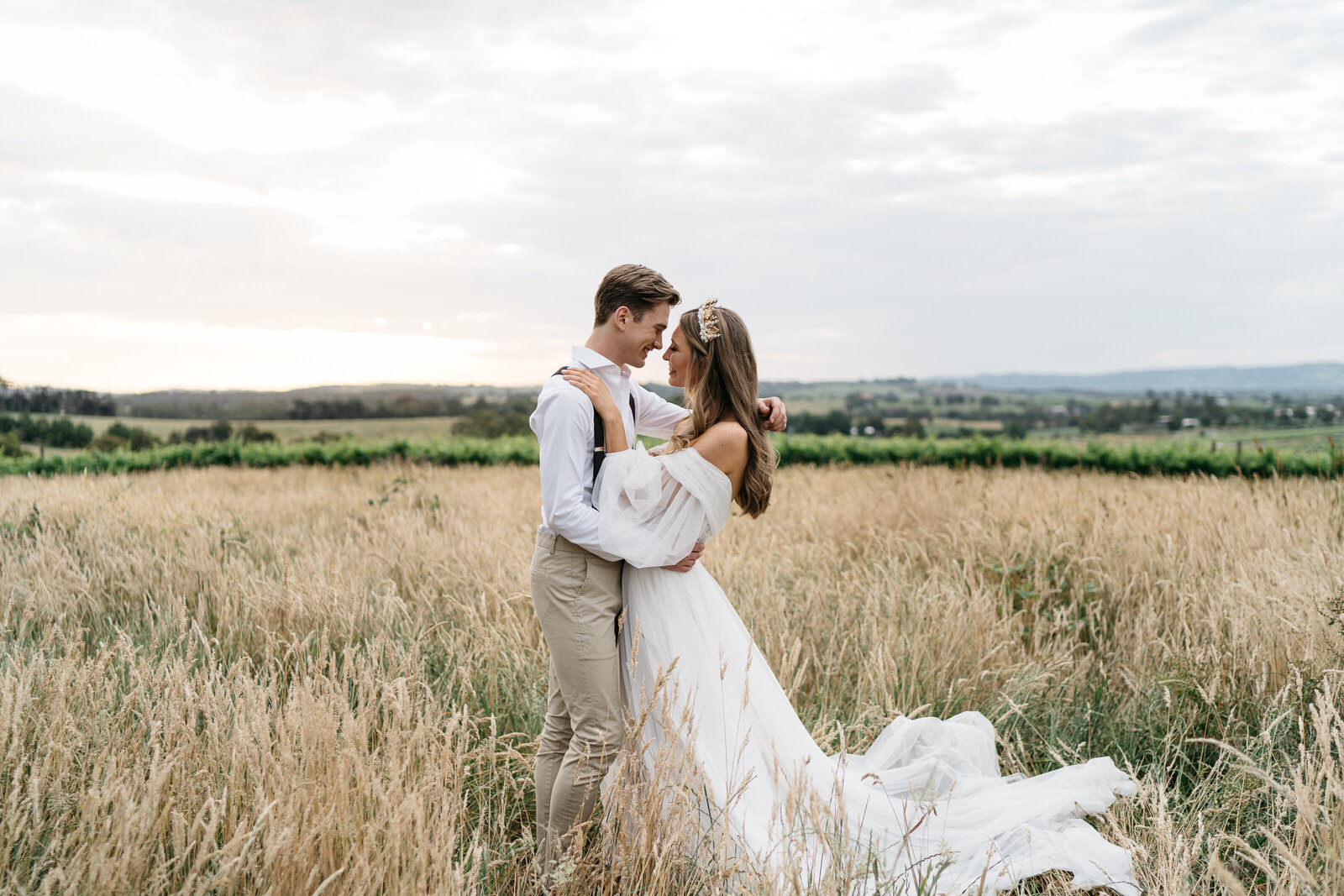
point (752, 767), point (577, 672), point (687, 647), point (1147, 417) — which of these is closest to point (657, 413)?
point (687, 647)

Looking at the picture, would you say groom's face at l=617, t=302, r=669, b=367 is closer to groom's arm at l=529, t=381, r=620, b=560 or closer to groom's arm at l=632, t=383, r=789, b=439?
groom's arm at l=529, t=381, r=620, b=560

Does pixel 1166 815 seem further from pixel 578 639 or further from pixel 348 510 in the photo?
pixel 348 510

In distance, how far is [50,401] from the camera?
2375 centimetres

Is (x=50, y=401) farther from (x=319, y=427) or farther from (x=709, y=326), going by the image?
(x=709, y=326)

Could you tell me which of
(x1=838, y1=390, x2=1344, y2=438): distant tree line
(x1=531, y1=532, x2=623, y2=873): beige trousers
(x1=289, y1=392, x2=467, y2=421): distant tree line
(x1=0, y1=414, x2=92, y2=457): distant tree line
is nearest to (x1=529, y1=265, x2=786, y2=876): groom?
(x1=531, y1=532, x2=623, y2=873): beige trousers

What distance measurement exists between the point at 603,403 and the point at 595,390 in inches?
2.4

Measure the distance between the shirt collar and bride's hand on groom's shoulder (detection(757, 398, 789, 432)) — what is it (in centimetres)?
73

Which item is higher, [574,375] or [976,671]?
[574,375]

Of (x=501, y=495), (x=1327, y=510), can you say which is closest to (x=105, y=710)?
(x=501, y=495)

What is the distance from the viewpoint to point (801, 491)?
11812 millimetres

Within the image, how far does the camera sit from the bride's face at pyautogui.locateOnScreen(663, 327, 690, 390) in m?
3.17

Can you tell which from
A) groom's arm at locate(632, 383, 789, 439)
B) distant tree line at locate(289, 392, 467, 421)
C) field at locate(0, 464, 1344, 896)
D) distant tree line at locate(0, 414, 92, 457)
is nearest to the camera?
field at locate(0, 464, 1344, 896)

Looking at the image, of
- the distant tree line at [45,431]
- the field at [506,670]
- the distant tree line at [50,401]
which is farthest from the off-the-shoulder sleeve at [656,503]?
the distant tree line at [50,401]

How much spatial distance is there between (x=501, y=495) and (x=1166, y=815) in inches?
364
